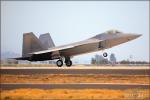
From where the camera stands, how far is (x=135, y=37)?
43.8 m

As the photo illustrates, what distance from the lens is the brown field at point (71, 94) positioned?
21.9 meters

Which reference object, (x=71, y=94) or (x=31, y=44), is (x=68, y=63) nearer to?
(x=31, y=44)

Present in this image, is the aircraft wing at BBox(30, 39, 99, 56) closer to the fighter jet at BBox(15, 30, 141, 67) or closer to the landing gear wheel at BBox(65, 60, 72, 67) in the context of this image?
the fighter jet at BBox(15, 30, 141, 67)

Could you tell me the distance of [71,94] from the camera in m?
23.4

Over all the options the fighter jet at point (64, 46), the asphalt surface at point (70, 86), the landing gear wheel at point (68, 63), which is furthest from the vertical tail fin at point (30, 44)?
the asphalt surface at point (70, 86)

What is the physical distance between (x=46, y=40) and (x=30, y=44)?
2.31 meters

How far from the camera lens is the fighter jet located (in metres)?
44.1

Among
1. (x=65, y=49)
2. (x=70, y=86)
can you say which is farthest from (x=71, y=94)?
(x=65, y=49)

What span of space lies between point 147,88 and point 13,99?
10.4 metres

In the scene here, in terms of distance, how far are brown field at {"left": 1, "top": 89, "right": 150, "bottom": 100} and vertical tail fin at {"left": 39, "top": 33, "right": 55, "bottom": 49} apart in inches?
916

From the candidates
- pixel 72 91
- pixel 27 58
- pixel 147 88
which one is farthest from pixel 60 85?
pixel 27 58

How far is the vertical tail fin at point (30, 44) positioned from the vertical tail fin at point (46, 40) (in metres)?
0.70

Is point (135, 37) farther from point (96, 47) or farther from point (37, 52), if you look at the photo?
point (37, 52)

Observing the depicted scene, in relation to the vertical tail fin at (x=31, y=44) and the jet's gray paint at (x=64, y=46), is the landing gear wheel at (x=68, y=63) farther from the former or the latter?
the vertical tail fin at (x=31, y=44)
